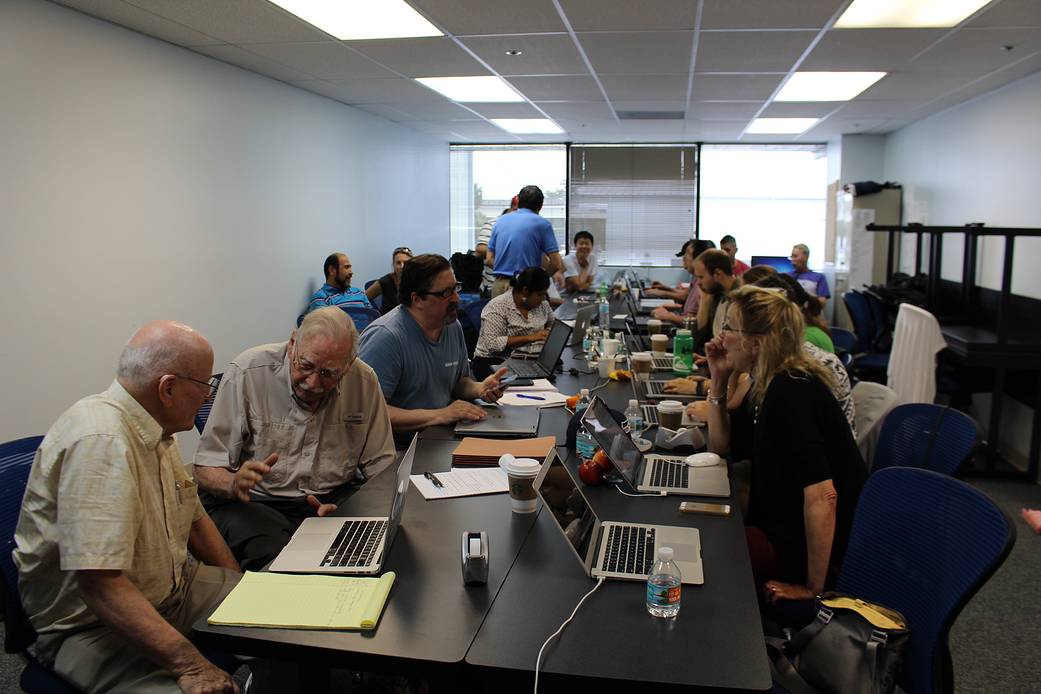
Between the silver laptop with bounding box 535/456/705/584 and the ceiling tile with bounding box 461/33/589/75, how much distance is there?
359 centimetres

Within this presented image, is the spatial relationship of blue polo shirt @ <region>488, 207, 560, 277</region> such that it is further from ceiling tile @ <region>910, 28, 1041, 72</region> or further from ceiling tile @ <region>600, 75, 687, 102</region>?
ceiling tile @ <region>910, 28, 1041, 72</region>

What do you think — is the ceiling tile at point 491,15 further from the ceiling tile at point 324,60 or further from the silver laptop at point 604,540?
the silver laptop at point 604,540

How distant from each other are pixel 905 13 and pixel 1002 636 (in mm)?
3179

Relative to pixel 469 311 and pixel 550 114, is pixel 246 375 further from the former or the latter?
pixel 550 114

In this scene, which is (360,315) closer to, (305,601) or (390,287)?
(390,287)

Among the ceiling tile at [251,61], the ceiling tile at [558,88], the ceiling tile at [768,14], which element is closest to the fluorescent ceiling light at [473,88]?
the ceiling tile at [558,88]

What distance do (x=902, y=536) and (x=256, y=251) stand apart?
5161 mm

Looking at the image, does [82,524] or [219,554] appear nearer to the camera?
[82,524]

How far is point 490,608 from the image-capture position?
1.71 meters

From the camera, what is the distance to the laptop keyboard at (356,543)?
1.91 m

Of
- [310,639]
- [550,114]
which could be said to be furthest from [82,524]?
[550,114]

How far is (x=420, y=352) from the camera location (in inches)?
131

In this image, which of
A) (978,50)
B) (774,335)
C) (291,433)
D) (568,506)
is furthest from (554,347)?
(978,50)

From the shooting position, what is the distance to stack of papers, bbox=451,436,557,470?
267 centimetres
